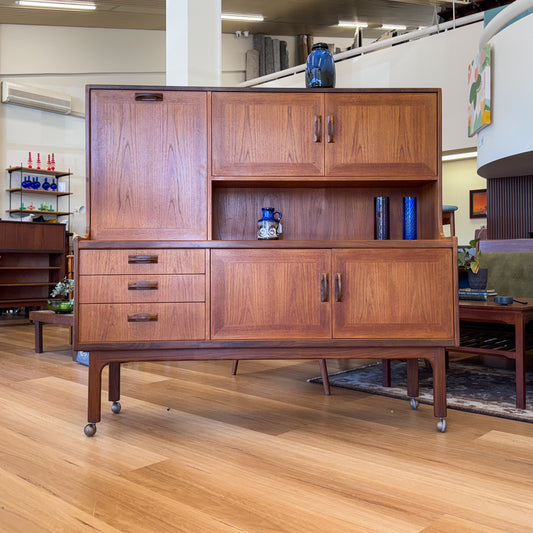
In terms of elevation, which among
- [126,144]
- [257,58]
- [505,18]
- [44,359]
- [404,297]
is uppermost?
[257,58]

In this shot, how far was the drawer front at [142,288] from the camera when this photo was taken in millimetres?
2127

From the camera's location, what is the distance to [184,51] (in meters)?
3.44

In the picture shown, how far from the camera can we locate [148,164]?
7.26ft

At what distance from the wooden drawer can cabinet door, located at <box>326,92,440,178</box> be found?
0.80m

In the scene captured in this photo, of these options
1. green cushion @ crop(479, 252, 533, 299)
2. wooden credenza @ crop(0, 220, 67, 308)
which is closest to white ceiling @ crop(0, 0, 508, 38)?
wooden credenza @ crop(0, 220, 67, 308)

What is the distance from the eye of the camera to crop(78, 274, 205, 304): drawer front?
6.98 feet

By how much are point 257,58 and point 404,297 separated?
9.86m

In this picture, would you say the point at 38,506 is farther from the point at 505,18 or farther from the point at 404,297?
the point at 505,18

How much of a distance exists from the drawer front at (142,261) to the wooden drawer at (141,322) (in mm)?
131

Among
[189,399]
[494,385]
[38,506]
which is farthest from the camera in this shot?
[494,385]

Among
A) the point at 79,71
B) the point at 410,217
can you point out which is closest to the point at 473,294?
the point at 410,217

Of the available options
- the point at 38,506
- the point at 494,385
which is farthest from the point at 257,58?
the point at 38,506

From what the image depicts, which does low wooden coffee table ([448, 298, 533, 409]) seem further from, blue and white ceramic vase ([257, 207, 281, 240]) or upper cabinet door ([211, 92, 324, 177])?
upper cabinet door ([211, 92, 324, 177])

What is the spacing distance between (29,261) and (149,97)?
207 inches
